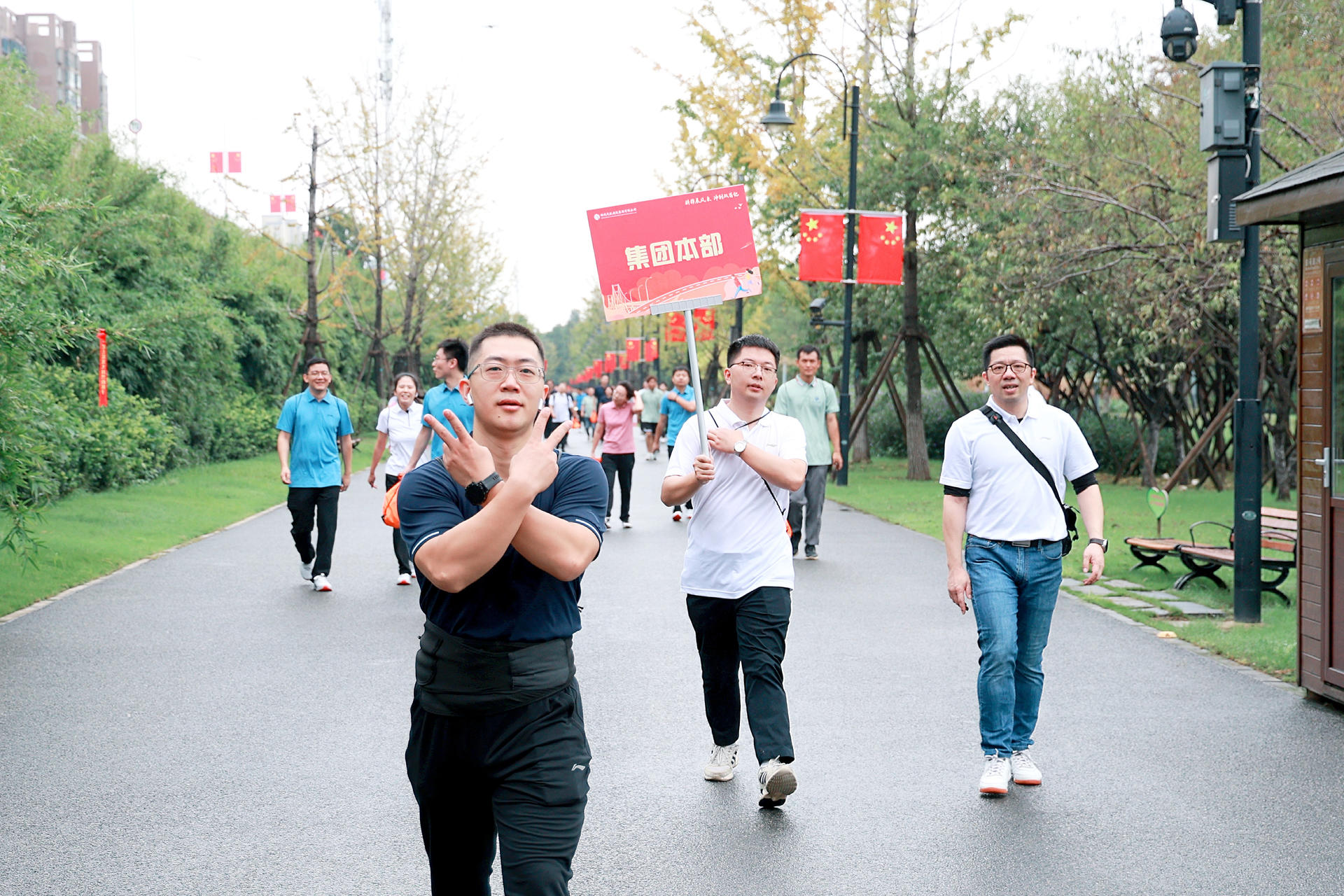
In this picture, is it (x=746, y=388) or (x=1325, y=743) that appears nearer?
(x=746, y=388)

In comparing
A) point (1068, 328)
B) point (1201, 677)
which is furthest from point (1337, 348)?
point (1068, 328)

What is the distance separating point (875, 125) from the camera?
26.1 meters

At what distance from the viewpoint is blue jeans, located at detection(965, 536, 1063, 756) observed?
17.8 feet

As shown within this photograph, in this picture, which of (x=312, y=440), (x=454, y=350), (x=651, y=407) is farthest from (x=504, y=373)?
(x=651, y=407)

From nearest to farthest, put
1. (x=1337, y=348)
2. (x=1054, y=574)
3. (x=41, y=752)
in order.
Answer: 1. (x=1054, y=574)
2. (x=41, y=752)
3. (x=1337, y=348)

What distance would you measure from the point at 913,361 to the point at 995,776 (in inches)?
862

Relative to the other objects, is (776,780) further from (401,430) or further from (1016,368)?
(401,430)

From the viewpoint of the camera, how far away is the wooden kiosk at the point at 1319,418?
6.94 m

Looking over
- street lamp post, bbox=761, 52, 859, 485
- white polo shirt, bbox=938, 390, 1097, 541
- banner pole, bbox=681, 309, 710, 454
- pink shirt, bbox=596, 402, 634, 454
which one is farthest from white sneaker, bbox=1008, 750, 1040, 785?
street lamp post, bbox=761, 52, 859, 485

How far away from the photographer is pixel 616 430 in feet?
55.0

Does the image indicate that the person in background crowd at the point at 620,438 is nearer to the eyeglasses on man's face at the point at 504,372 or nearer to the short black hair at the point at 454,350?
the short black hair at the point at 454,350

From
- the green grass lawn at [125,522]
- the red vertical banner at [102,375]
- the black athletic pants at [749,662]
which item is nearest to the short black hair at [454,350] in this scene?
the green grass lawn at [125,522]

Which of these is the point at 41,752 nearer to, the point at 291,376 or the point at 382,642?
the point at 382,642

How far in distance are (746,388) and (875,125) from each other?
71.2 ft
